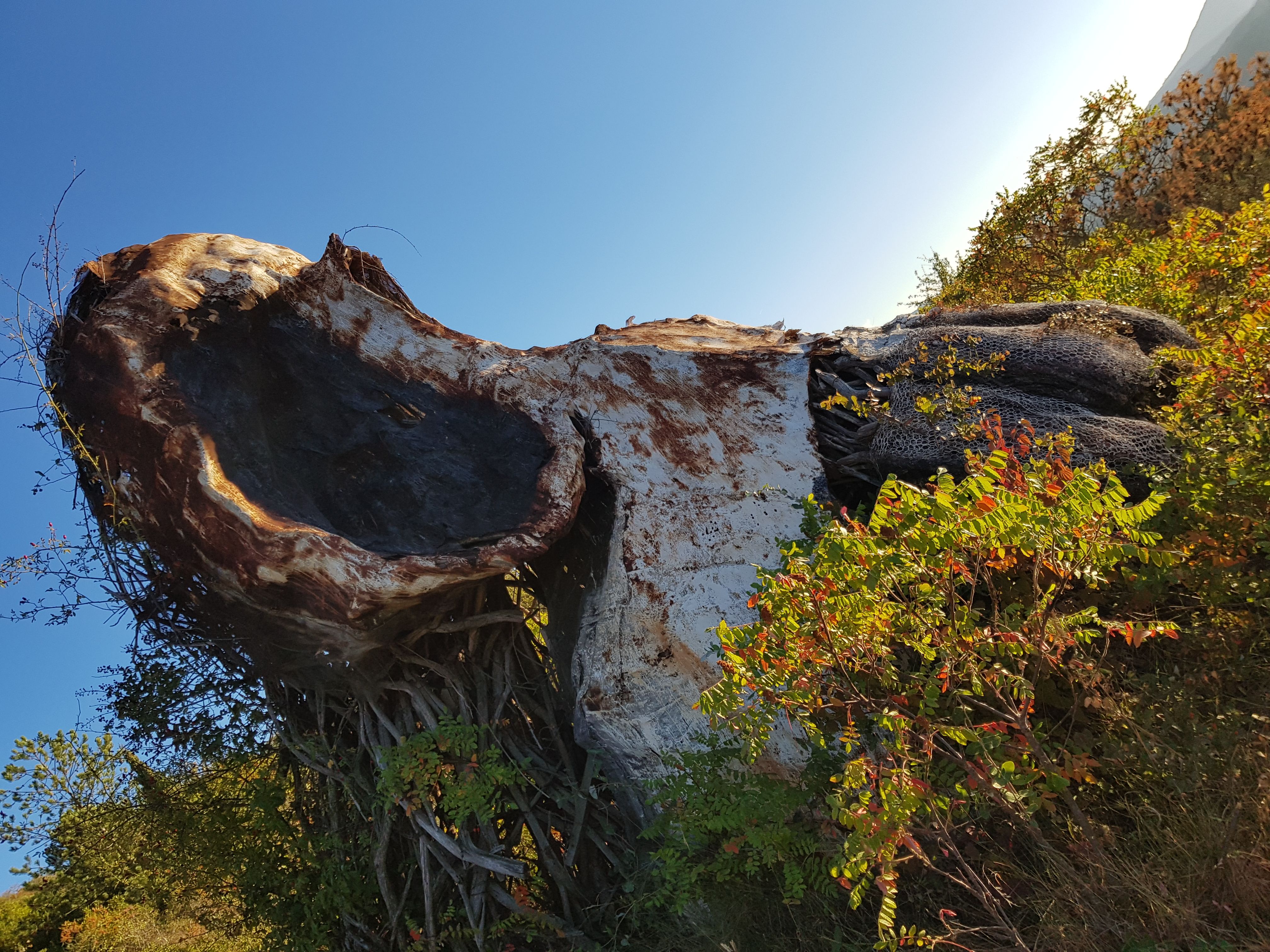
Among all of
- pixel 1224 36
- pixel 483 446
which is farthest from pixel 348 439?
pixel 1224 36

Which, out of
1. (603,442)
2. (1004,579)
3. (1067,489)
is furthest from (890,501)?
(603,442)

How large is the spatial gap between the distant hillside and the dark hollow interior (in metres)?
31.5

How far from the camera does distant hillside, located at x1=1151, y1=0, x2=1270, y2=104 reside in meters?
42.7

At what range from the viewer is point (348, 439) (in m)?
4.09

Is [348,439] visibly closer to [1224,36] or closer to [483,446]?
[483,446]

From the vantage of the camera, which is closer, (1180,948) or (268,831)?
(1180,948)

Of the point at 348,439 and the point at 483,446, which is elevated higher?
the point at 348,439

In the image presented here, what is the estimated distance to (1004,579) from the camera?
2.96 meters

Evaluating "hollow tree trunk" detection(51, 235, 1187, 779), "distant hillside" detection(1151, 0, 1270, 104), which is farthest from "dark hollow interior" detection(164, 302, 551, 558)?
"distant hillside" detection(1151, 0, 1270, 104)

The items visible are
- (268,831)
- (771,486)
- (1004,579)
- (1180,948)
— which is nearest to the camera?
(1180,948)

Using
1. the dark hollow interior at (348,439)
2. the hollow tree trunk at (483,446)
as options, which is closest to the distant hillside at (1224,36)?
the hollow tree trunk at (483,446)

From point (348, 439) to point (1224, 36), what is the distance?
98.4 meters

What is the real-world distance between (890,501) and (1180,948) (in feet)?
4.68

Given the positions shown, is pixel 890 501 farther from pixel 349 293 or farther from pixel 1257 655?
pixel 349 293
